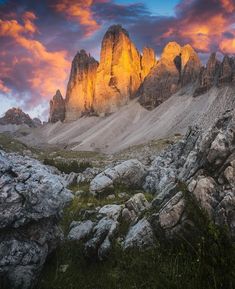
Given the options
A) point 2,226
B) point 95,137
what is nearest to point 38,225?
point 2,226

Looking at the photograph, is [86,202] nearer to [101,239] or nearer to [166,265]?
[101,239]

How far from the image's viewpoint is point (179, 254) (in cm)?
1165

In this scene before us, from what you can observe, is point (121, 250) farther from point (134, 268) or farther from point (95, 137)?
point (95, 137)

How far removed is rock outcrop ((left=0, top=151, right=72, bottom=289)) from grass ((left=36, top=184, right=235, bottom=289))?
29.0 inches

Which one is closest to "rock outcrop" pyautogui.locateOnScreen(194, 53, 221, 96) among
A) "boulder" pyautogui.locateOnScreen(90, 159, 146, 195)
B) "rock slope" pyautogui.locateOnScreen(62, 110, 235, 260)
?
"boulder" pyautogui.locateOnScreen(90, 159, 146, 195)

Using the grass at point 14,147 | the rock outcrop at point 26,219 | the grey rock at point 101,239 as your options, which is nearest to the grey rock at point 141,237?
the grey rock at point 101,239

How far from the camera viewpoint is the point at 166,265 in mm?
11422

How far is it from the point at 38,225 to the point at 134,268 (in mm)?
3574

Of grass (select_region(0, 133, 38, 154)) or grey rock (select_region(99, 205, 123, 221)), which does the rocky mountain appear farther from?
grey rock (select_region(99, 205, 123, 221))

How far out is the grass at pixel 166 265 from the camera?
10.1m

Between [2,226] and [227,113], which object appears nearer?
[2,226]

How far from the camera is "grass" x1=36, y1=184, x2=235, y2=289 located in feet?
33.1

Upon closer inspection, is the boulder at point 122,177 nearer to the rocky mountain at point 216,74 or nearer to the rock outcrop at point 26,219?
the rock outcrop at point 26,219

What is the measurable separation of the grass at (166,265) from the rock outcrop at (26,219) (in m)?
0.74
